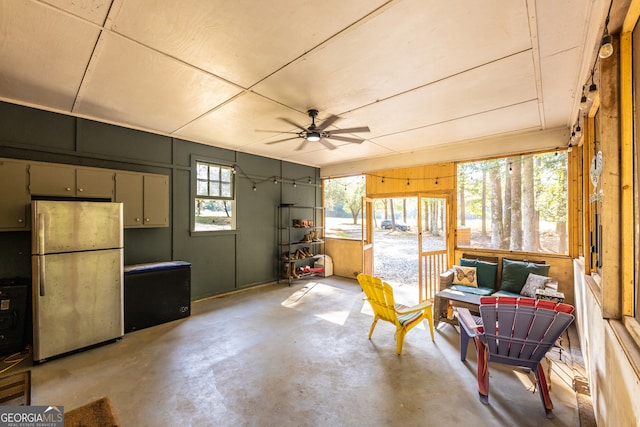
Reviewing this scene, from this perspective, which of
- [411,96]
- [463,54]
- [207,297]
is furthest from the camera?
[207,297]

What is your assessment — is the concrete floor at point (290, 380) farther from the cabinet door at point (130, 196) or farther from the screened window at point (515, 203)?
the screened window at point (515, 203)

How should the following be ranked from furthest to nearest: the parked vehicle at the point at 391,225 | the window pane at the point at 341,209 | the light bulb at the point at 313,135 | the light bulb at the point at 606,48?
the parked vehicle at the point at 391,225, the window pane at the point at 341,209, the light bulb at the point at 313,135, the light bulb at the point at 606,48

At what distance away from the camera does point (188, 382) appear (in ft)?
7.70

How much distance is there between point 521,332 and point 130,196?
4770 mm

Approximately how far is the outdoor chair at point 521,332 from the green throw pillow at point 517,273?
179cm

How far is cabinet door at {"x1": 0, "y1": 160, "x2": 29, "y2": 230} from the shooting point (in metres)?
2.76

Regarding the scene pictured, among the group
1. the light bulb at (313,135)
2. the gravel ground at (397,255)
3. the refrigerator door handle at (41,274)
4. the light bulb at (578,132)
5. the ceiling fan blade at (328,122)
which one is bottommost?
the gravel ground at (397,255)

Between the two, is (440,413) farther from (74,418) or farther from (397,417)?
(74,418)

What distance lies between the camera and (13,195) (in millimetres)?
2812

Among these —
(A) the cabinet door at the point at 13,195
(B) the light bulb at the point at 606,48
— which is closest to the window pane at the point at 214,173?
(A) the cabinet door at the point at 13,195

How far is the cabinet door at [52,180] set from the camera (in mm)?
2926

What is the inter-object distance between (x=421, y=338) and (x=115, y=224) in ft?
13.3

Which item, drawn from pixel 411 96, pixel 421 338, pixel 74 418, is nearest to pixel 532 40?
pixel 411 96

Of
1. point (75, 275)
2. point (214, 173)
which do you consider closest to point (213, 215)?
point (214, 173)
